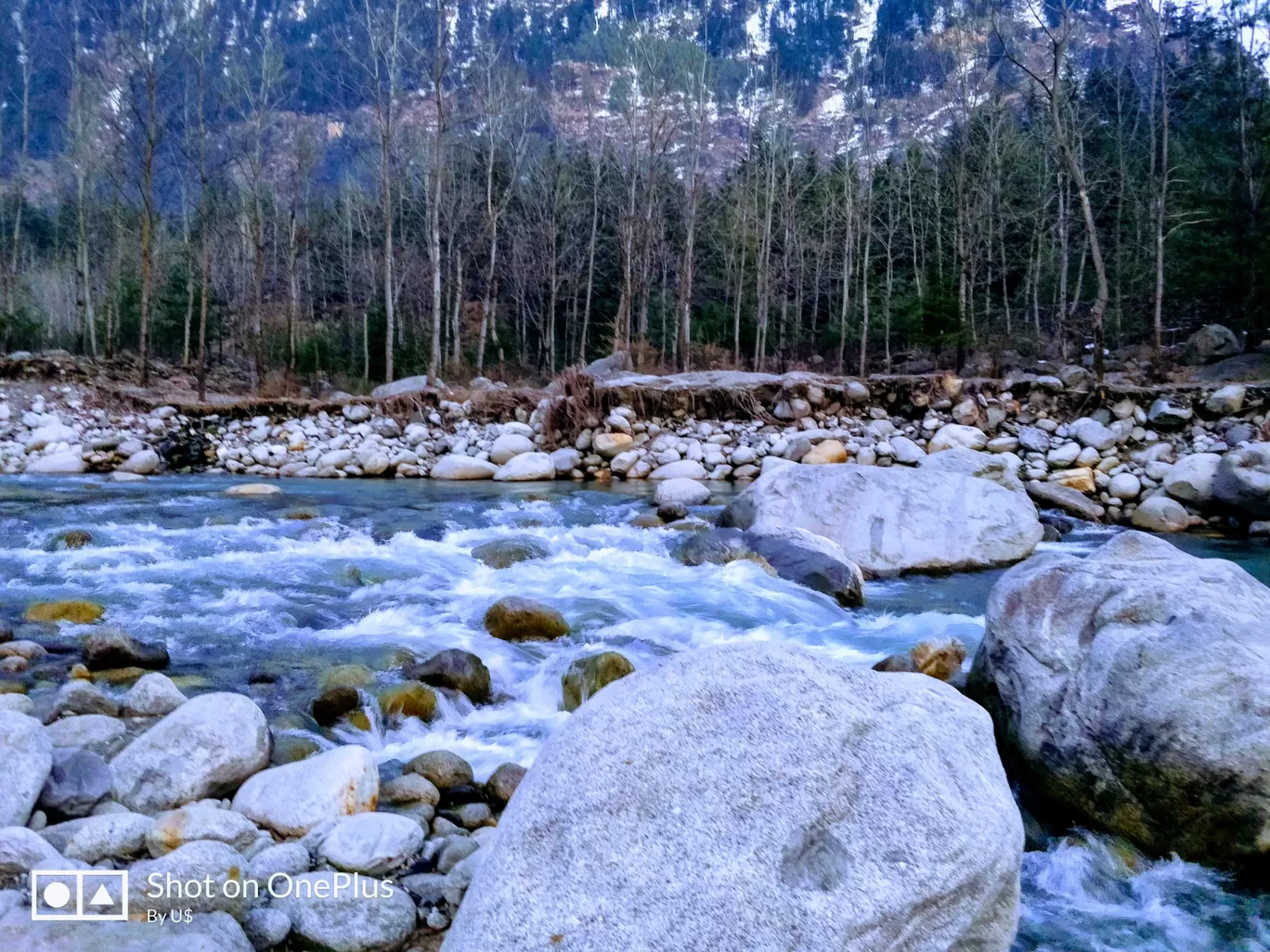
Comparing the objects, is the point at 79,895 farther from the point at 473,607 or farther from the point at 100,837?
the point at 473,607

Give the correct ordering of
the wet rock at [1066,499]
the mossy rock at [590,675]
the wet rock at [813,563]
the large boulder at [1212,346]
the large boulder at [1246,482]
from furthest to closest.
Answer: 1. the large boulder at [1212,346]
2. the wet rock at [1066,499]
3. the large boulder at [1246,482]
4. the wet rock at [813,563]
5. the mossy rock at [590,675]

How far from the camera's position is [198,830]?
2.68 meters

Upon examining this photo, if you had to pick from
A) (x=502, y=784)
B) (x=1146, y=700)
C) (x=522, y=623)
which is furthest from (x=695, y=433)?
(x=1146, y=700)

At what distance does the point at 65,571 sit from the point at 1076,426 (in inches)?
477

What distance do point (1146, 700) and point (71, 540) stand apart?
7486 mm

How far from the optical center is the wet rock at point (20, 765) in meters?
2.74

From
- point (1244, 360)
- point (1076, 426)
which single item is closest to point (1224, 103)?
point (1244, 360)

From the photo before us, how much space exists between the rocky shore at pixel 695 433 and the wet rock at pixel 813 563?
463 cm

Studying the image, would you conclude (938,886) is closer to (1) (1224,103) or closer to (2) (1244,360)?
(2) (1244,360)

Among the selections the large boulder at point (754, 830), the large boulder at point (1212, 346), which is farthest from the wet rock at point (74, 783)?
the large boulder at point (1212, 346)

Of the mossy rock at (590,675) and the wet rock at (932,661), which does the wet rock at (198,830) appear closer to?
the mossy rock at (590,675)

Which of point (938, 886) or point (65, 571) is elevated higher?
point (938, 886)

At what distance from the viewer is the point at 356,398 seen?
1612cm

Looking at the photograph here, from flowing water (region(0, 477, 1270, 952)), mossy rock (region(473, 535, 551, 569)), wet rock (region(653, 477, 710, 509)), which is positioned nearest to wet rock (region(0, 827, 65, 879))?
flowing water (region(0, 477, 1270, 952))
